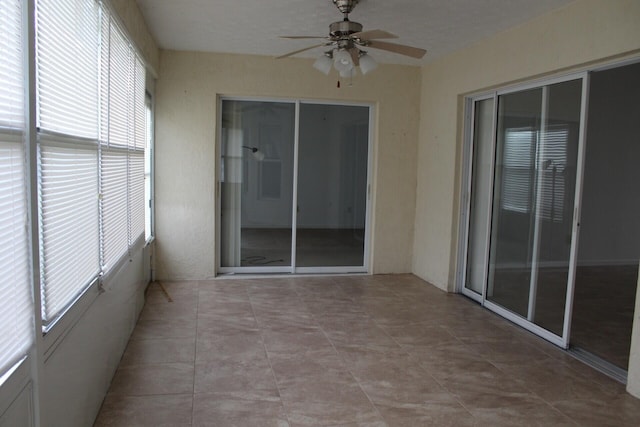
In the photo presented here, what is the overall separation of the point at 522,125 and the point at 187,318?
3.50m

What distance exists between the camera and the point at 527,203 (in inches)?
177

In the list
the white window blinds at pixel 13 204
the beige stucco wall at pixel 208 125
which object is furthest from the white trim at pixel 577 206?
the white window blinds at pixel 13 204

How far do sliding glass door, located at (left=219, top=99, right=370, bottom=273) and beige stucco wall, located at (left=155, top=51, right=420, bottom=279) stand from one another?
212 mm

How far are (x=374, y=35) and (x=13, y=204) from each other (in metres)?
2.58

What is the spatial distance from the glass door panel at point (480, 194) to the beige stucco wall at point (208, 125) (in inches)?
45.2

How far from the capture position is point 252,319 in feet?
15.0

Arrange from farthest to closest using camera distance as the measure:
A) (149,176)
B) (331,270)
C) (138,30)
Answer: (331,270) < (149,176) < (138,30)

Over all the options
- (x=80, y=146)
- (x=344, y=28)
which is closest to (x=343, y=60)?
(x=344, y=28)

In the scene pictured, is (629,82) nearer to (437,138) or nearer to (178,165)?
(437,138)

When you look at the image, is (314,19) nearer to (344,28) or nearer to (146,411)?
(344,28)

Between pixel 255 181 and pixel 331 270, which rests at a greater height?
pixel 255 181

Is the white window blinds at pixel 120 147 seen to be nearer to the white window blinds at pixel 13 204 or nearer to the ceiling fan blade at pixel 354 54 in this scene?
the white window blinds at pixel 13 204

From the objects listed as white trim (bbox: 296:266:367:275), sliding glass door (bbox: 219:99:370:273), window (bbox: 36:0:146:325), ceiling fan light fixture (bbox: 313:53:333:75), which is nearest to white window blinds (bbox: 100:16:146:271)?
window (bbox: 36:0:146:325)

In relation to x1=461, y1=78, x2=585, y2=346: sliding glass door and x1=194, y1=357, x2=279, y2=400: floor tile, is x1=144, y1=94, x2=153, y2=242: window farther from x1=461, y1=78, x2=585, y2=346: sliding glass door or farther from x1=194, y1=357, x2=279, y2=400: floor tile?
x1=461, y1=78, x2=585, y2=346: sliding glass door
